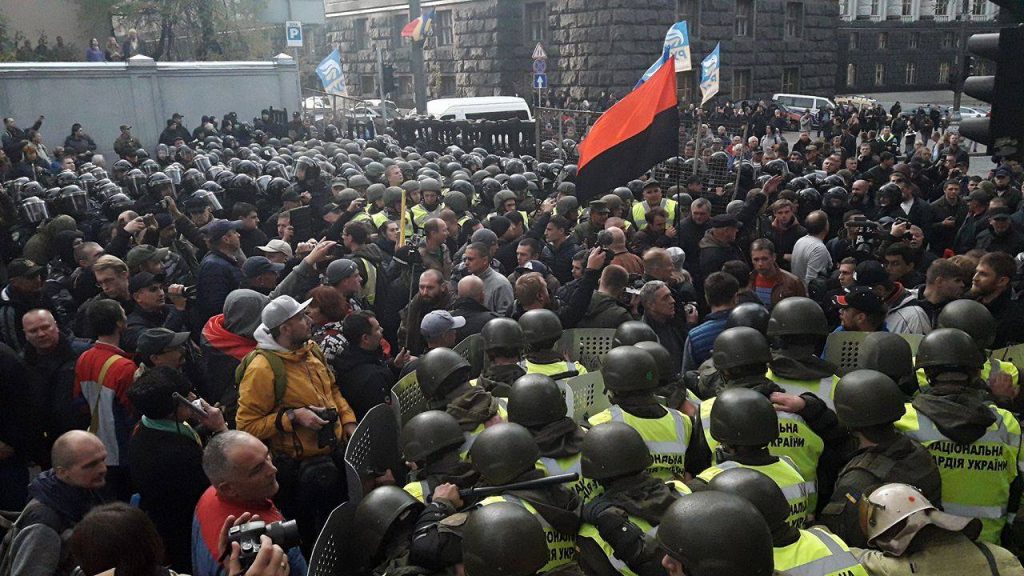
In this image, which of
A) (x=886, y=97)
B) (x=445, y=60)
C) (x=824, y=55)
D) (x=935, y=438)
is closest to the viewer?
(x=935, y=438)

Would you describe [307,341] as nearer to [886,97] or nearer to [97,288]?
[97,288]

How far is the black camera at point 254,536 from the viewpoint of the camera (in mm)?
2684

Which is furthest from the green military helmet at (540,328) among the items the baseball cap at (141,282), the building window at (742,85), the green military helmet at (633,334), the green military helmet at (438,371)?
the building window at (742,85)

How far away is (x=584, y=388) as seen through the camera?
15.4 feet

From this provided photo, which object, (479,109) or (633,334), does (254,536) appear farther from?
(479,109)

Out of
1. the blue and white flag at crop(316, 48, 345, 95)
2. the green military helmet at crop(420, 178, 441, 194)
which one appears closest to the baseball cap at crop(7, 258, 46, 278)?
the green military helmet at crop(420, 178, 441, 194)

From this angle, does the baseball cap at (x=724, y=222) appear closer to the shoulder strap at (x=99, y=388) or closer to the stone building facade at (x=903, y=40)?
the shoulder strap at (x=99, y=388)

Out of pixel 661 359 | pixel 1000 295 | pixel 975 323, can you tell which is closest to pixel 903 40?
pixel 1000 295

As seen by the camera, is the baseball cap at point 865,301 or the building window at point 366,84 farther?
the building window at point 366,84

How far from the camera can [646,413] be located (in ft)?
12.3

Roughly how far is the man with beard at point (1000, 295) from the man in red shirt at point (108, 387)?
206 inches

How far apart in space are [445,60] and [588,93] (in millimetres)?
10078

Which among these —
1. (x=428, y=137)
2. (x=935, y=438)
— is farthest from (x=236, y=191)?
(x=428, y=137)

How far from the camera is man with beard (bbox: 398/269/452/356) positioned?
584cm
